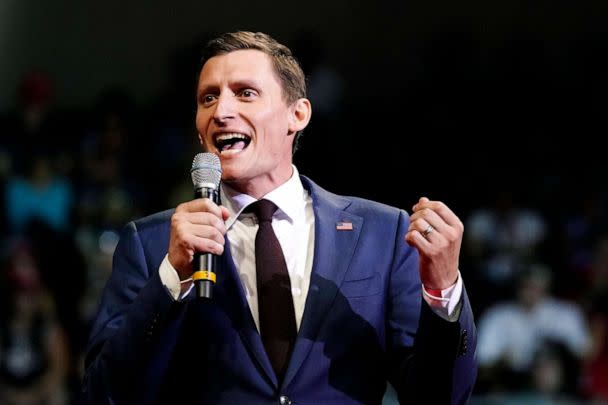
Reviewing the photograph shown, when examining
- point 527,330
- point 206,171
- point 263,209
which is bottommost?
point 527,330

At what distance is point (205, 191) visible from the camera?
6.96 ft

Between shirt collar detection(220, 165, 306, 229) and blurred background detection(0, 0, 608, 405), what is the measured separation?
10.2 ft

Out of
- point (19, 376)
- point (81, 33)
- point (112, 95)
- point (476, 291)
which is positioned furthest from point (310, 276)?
point (81, 33)

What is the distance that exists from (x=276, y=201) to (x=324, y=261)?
0.20 m

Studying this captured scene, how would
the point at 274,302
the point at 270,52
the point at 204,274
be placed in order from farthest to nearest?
1. the point at 270,52
2. the point at 274,302
3. the point at 204,274

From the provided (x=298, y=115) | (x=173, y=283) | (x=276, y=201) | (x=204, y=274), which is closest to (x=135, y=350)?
(x=173, y=283)

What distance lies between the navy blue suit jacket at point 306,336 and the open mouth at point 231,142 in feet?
0.68

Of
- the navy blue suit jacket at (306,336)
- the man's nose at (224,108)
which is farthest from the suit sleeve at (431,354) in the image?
the man's nose at (224,108)

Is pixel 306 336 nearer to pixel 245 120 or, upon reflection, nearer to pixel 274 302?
pixel 274 302

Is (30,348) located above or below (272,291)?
below

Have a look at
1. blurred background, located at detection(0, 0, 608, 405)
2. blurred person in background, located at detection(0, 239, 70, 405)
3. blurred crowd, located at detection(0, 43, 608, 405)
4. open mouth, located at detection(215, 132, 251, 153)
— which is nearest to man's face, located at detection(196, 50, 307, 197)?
open mouth, located at detection(215, 132, 251, 153)

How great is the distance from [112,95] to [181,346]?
5.75 meters

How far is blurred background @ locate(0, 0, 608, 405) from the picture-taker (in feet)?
20.2

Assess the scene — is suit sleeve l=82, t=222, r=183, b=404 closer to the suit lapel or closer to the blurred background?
the suit lapel
